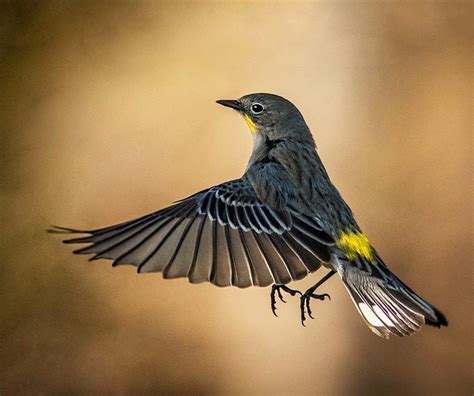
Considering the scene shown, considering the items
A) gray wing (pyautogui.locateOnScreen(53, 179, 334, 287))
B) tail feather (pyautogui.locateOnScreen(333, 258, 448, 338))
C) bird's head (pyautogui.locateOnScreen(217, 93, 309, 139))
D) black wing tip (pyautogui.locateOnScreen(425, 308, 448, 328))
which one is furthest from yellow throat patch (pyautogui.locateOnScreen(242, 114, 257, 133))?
black wing tip (pyautogui.locateOnScreen(425, 308, 448, 328))

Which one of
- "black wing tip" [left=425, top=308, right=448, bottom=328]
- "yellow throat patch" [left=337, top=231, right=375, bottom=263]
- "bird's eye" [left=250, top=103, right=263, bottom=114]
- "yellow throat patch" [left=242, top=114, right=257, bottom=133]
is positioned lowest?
"black wing tip" [left=425, top=308, right=448, bottom=328]

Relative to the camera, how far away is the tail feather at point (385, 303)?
3439 mm

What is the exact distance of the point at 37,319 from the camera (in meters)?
7.10

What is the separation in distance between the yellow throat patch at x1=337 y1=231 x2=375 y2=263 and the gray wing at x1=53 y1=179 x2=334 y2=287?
0.50 ft

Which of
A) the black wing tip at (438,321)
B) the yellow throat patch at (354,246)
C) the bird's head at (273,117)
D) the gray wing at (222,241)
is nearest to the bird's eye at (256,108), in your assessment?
the bird's head at (273,117)

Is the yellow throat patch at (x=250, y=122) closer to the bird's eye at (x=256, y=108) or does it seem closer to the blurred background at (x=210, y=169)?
the bird's eye at (x=256, y=108)

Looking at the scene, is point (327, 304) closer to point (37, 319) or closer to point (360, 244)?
point (37, 319)

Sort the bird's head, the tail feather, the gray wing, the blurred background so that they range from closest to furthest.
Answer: the gray wing < the tail feather < the bird's head < the blurred background

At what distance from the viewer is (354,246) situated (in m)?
3.78

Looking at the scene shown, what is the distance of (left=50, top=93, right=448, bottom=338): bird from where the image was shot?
10.7 feet

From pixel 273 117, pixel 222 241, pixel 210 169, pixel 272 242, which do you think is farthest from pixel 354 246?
pixel 210 169

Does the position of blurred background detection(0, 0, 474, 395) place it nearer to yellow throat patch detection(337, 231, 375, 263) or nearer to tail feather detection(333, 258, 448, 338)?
yellow throat patch detection(337, 231, 375, 263)

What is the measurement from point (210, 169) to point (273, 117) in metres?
2.90

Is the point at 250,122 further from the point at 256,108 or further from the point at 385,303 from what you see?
the point at 385,303
